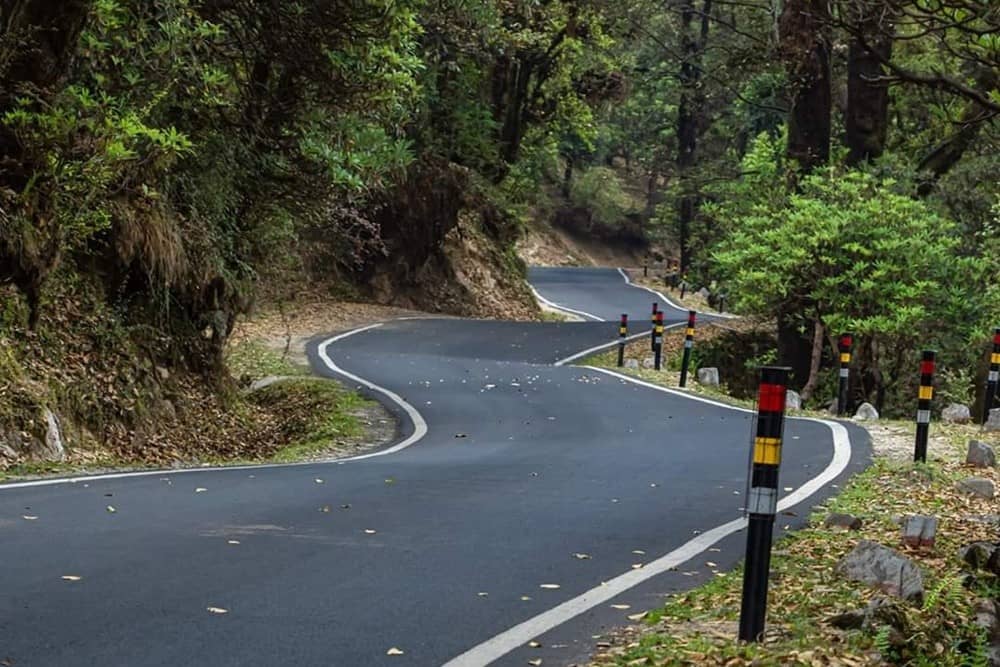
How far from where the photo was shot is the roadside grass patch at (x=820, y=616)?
6398 mm

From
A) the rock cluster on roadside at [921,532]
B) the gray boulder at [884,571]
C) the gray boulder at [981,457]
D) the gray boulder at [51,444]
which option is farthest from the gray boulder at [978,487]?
the gray boulder at [51,444]

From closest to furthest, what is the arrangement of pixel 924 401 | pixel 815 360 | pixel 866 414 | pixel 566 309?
pixel 924 401 → pixel 866 414 → pixel 815 360 → pixel 566 309

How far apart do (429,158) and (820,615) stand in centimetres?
3549

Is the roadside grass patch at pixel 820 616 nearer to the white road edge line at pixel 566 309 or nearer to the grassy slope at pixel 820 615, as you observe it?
the grassy slope at pixel 820 615

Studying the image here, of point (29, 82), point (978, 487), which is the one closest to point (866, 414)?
point (978, 487)

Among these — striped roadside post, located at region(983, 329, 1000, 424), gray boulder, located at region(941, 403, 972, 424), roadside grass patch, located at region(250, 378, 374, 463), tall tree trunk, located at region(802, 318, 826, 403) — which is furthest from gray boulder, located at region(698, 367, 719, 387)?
roadside grass patch, located at region(250, 378, 374, 463)

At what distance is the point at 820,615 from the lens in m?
7.26

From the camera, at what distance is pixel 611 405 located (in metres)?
20.7

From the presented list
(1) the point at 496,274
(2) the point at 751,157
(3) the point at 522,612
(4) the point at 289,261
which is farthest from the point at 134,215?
(1) the point at 496,274

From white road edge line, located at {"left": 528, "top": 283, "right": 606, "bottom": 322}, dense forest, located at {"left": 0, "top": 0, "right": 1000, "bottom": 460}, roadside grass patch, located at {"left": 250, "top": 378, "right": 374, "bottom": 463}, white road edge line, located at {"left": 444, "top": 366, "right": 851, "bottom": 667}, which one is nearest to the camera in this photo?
white road edge line, located at {"left": 444, "top": 366, "right": 851, "bottom": 667}

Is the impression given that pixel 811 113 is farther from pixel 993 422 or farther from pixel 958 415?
pixel 993 422

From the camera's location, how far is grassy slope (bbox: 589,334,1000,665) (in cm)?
640

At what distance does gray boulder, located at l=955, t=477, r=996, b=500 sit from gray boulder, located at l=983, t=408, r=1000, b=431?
243 inches

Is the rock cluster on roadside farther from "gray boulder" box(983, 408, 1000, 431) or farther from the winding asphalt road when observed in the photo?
"gray boulder" box(983, 408, 1000, 431)
